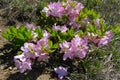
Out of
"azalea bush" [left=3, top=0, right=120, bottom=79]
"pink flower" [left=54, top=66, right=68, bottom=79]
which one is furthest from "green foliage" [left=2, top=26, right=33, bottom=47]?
"pink flower" [left=54, top=66, right=68, bottom=79]

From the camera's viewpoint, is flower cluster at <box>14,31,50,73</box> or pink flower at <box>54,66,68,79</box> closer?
flower cluster at <box>14,31,50,73</box>

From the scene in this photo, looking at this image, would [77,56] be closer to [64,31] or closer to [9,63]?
[64,31]

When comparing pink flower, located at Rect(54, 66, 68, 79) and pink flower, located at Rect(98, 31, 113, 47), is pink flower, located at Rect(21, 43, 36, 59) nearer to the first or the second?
pink flower, located at Rect(54, 66, 68, 79)

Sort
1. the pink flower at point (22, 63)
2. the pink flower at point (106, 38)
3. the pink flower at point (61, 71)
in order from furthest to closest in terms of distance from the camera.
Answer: the pink flower at point (106, 38), the pink flower at point (61, 71), the pink flower at point (22, 63)

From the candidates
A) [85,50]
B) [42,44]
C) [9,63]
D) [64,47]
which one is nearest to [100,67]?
[85,50]

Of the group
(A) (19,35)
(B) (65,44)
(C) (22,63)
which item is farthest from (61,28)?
(C) (22,63)

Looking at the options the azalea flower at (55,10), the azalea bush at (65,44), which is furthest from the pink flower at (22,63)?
the azalea flower at (55,10)

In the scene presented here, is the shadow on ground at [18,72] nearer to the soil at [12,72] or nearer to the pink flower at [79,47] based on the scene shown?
the soil at [12,72]

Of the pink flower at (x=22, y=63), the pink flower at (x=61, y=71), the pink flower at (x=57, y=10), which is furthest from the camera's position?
the pink flower at (x=57, y=10)
